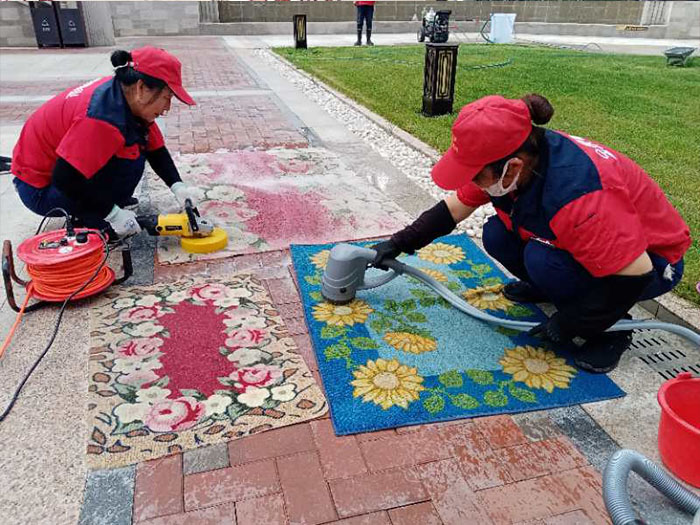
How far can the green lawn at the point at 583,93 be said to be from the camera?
494cm

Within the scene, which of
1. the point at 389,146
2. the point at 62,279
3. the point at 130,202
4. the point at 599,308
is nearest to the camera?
the point at 599,308

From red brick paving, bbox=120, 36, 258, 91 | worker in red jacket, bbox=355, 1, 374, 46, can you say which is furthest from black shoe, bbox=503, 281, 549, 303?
worker in red jacket, bbox=355, 1, 374, 46

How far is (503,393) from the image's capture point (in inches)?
87.9

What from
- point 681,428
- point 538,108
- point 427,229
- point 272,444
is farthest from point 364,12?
point 681,428

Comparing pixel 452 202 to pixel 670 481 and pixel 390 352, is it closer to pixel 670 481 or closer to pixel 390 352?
pixel 390 352

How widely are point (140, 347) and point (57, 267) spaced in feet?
1.83

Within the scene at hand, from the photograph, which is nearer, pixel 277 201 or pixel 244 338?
pixel 244 338

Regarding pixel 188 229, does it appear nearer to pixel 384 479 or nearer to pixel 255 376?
pixel 255 376

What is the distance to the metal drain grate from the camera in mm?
2400

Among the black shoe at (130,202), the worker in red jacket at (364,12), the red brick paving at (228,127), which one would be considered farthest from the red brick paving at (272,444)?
the worker in red jacket at (364,12)

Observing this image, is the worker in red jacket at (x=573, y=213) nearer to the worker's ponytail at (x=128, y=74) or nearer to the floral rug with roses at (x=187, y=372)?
the floral rug with roses at (x=187, y=372)

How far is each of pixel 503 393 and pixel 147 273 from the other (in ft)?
6.34

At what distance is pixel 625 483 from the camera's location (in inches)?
64.2

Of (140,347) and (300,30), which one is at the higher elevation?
(300,30)
